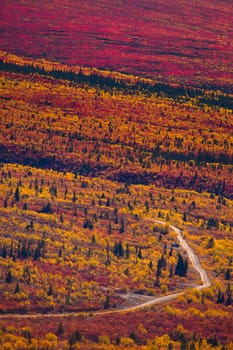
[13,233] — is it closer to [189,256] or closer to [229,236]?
[189,256]

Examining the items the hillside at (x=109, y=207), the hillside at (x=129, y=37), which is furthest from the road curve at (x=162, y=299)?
the hillside at (x=129, y=37)

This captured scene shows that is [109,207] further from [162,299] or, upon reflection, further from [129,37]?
[129,37]

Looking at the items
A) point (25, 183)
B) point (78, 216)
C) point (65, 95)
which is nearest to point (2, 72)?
point (65, 95)

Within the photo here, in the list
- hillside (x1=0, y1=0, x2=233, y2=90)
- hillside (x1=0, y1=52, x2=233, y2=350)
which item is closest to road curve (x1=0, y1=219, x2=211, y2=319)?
hillside (x1=0, y1=52, x2=233, y2=350)

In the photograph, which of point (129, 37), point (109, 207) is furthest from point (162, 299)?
point (129, 37)

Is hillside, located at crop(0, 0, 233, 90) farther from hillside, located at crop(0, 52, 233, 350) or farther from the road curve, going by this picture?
the road curve

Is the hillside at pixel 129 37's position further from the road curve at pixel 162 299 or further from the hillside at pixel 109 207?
the road curve at pixel 162 299
